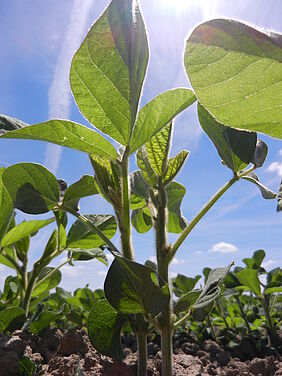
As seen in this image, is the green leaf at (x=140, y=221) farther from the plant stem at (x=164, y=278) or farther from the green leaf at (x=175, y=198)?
the plant stem at (x=164, y=278)

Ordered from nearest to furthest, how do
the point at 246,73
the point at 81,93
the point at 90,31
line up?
the point at 246,73, the point at 90,31, the point at 81,93

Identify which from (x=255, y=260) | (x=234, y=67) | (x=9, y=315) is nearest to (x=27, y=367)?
(x=9, y=315)

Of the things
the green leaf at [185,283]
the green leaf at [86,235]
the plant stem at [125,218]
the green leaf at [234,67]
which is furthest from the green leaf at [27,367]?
the green leaf at [185,283]

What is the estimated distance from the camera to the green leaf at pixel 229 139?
0.90 meters

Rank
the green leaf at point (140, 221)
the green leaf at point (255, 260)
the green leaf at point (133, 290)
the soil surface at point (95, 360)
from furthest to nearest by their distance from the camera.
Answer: the green leaf at point (255, 260) < the green leaf at point (140, 221) < the soil surface at point (95, 360) < the green leaf at point (133, 290)

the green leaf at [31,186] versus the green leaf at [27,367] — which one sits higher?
the green leaf at [31,186]

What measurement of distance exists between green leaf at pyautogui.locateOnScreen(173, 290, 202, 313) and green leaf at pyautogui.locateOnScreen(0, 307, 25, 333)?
733 mm

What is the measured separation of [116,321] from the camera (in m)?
0.96

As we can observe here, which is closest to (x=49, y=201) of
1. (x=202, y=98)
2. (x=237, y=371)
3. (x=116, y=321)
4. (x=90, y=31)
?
(x=116, y=321)

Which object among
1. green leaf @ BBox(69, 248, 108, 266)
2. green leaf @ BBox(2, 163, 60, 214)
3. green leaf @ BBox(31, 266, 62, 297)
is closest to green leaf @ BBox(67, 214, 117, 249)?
green leaf @ BBox(69, 248, 108, 266)

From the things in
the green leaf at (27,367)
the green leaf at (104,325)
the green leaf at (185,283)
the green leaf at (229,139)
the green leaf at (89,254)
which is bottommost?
the green leaf at (27,367)

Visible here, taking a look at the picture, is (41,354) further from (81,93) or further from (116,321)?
(81,93)

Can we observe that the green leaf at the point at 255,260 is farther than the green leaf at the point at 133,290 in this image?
Yes

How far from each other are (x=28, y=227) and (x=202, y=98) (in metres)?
1.14
